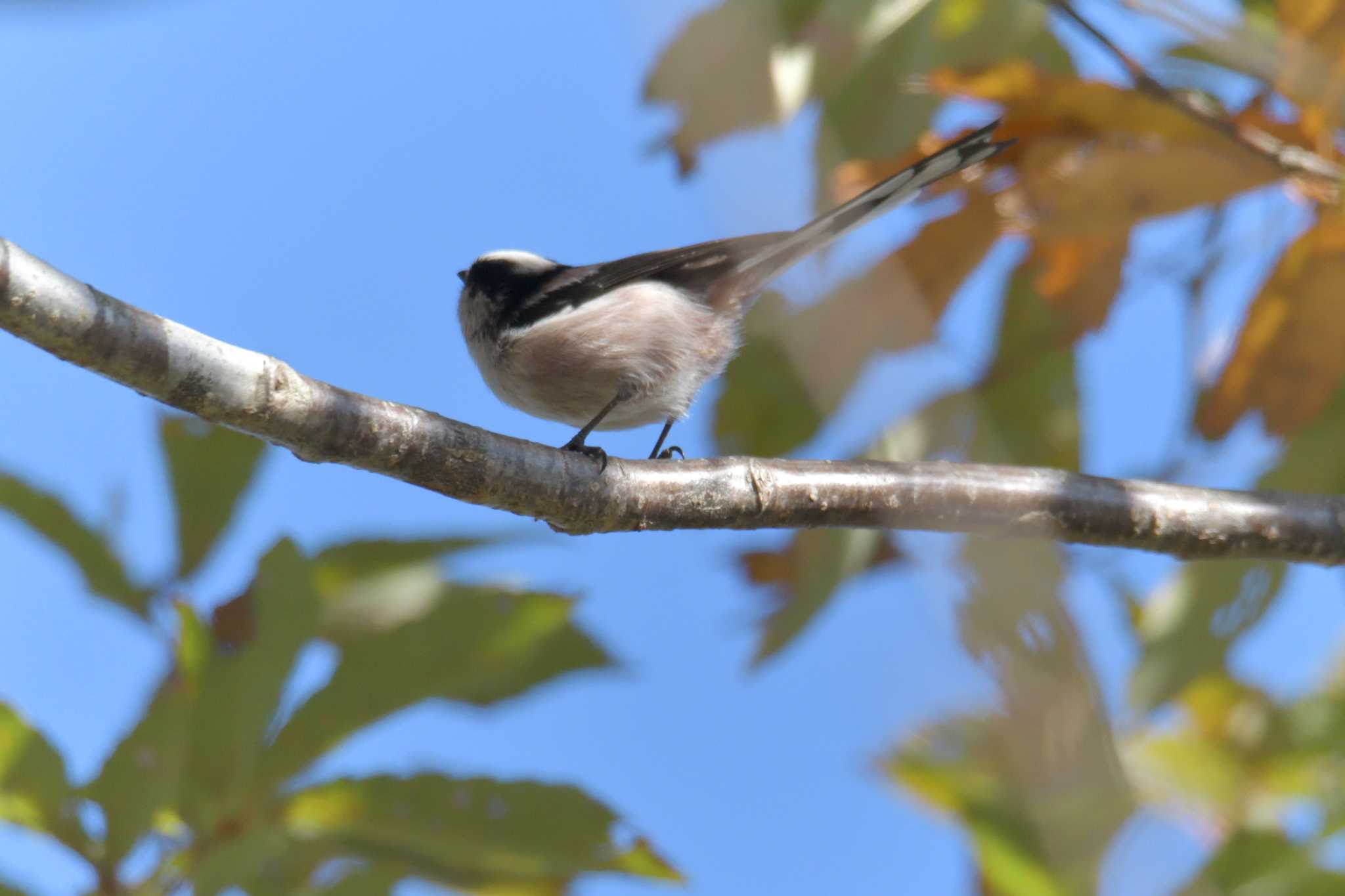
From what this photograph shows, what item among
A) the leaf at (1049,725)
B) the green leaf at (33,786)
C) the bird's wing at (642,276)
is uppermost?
the bird's wing at (642,276)

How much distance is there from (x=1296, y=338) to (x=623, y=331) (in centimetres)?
136

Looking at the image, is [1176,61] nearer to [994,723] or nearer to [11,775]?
[994,723]

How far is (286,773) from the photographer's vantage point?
1.98 meters

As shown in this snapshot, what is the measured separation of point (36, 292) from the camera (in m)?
1.30

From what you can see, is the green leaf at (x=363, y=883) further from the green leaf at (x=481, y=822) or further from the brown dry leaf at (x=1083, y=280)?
the brown dry leaf at (x=1083, y=280)

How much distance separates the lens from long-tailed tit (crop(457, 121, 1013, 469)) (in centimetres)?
264

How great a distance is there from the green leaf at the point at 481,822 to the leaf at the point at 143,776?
0.23 m

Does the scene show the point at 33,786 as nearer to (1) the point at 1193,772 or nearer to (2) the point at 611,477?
(2) the point at 611,477

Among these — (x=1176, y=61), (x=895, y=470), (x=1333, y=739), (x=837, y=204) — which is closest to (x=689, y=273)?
(x=837, y=204)

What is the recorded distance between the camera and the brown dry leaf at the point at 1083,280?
2.05 m

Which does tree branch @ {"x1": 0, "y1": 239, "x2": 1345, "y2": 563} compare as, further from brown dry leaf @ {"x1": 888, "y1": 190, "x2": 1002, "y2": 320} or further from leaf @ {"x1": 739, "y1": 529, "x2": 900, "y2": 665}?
brown dry leaf @ {"x1": 888, "y1": 190, "x2": 1002, "y2": 320}

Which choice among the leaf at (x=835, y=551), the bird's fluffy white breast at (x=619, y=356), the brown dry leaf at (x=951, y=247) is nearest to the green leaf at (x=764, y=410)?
the leaf at (x=835, y=551)

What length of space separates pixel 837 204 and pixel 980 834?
1251mm

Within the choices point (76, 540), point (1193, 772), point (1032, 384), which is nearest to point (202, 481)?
point (76, 540)
